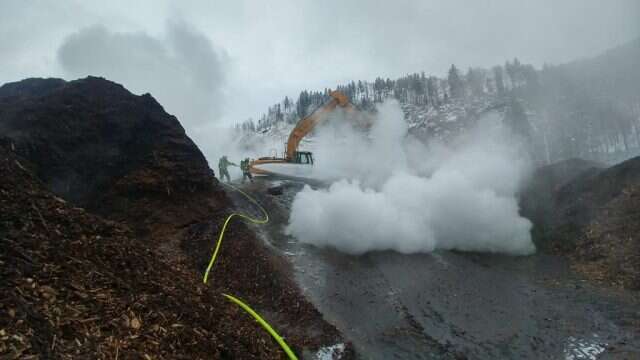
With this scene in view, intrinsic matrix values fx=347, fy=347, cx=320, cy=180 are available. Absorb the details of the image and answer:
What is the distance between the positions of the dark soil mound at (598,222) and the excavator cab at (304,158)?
504 inches

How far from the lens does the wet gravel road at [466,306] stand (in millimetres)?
5949

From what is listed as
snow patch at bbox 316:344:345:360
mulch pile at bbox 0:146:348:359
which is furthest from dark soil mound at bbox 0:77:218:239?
snow patch at bbox 316:344:345:360

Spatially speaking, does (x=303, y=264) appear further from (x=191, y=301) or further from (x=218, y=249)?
(x=191, y=301)

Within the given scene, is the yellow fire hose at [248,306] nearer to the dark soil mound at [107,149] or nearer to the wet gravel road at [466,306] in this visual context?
the dark soil mound at [107,149]

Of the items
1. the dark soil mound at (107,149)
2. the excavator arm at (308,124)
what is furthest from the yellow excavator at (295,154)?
the dark soil mound at (107,149)

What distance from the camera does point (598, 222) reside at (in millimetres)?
11438

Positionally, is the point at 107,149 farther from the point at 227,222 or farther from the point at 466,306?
the point at 466,306

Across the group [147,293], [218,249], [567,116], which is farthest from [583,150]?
[147,293]

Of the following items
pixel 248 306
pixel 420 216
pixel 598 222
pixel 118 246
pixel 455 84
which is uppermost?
pixel 455 84

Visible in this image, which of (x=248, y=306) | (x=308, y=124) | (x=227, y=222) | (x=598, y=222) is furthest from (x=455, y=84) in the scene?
(x=248, y=306)

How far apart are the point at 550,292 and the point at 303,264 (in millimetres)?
6177

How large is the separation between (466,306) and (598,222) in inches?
289

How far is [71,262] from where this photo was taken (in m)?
3.73

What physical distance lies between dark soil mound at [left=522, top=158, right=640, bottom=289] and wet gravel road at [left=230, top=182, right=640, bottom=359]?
816 mm
